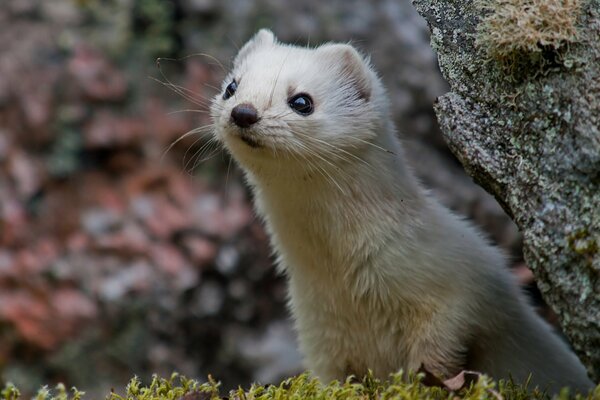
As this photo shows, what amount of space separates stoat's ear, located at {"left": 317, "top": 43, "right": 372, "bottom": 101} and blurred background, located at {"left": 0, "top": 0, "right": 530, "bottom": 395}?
3193mm

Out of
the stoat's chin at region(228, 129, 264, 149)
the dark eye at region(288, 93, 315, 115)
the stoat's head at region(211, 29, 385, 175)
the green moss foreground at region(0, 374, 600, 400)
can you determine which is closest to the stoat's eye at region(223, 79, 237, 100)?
the stoat's head at region(211, 29, 385, 175)

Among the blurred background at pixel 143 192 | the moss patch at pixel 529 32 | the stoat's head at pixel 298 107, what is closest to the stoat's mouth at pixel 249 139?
the stoat's head at pixel 298 107

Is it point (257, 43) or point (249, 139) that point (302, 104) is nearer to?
point (249, 139)

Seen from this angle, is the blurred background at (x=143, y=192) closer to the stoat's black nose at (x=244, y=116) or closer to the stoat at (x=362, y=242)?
the stoat at (x=362, y=242)

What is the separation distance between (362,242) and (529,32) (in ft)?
5.50

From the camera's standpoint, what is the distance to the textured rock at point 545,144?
3.52m

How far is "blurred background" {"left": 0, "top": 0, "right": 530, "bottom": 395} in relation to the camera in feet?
27.3

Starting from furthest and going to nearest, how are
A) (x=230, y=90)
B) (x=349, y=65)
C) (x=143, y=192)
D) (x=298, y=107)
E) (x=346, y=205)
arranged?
(x=143, y=192) → (x=349, y=65) → (x=230, y=90) → (x=346, y=205) → (x=298, y=107)

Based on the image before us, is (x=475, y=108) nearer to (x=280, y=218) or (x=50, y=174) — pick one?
(x=280, y=218)

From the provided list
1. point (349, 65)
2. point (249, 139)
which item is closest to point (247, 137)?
point (249, 139)

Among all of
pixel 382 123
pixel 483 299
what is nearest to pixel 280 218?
pixel 382 123

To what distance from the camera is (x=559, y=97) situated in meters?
3.69

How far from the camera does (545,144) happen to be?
371 centimetres

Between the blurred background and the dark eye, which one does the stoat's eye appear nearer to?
the dark eye
